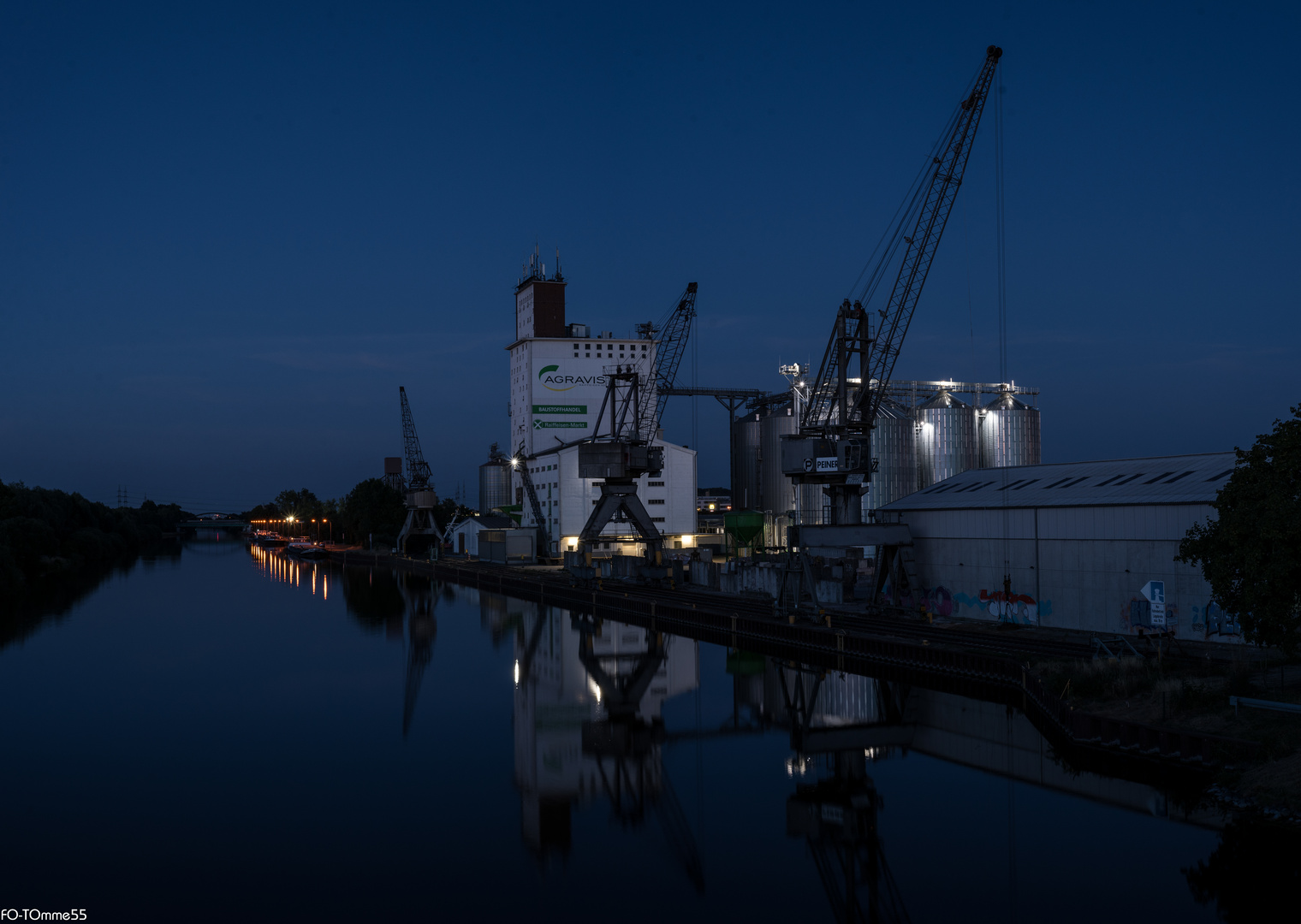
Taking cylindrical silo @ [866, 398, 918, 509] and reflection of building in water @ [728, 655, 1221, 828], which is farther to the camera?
cylindrical silo @ [866, 398, 918, 509]

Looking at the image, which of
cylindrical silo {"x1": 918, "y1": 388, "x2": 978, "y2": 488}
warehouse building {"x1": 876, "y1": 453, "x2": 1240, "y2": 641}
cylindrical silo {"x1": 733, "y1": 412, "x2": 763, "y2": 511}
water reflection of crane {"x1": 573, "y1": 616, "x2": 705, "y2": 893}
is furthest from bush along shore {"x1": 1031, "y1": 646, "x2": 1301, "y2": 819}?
cylindrical silo {"x1": 733, "y1": 412, "x2": 763, "y2": 511}

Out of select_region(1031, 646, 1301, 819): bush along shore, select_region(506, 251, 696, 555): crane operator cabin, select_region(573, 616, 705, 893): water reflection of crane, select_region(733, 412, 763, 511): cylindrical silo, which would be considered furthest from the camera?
select_region(733, 412, 763, 511): cylindrical silo

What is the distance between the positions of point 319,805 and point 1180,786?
70.7 ft

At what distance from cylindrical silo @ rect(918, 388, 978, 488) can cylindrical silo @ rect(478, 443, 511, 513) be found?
201 ft

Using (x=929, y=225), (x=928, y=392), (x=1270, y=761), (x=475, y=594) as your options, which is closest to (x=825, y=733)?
(x=1270, y=761)

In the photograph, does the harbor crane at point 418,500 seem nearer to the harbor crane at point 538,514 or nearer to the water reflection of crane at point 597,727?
the harbor crane at point 538,514

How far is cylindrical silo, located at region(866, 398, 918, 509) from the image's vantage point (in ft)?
268

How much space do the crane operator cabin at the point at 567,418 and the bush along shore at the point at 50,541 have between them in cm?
4681

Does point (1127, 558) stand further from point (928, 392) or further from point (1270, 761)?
point (928, 392)

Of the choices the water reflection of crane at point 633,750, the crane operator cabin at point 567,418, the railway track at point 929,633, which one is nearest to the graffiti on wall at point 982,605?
the railway track at point 929,633

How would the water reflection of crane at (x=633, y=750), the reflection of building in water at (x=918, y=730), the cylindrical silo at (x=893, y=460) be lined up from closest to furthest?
1. the water reflection of crane at (x=633, y=750)
2. the reflection of building in water at (x=918, y=730)
3. the cylindrical silo at (x=893, y=460)

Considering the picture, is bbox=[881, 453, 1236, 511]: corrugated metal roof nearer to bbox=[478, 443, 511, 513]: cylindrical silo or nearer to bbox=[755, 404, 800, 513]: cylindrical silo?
bbox=[755, 404, 800, 513]: cylindrical silo

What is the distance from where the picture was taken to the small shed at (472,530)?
374 feet

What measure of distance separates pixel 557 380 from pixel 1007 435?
53.3 meters
